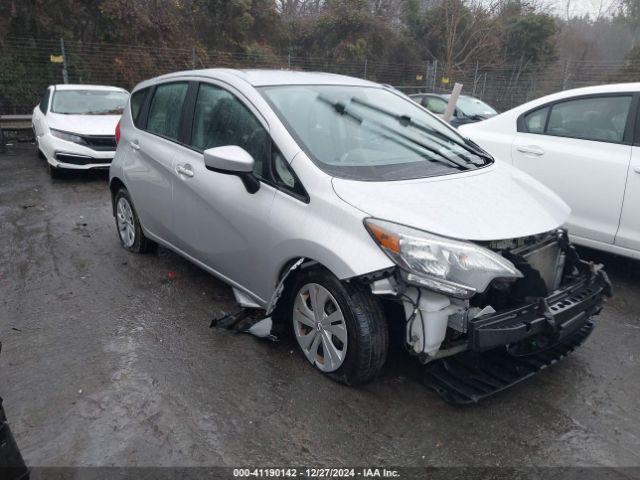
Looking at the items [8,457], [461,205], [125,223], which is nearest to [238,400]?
[8,457]

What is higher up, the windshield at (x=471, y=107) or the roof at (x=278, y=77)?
the roof at (x=278, y=77)

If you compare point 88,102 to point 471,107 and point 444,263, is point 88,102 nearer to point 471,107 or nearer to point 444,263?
point 471,107

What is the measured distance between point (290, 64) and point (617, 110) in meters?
15.3

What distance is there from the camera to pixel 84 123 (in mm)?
8492

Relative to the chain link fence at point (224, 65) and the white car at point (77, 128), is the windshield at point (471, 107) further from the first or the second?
the chain link fence at point (224, 65)

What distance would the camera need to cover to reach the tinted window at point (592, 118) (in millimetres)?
4453

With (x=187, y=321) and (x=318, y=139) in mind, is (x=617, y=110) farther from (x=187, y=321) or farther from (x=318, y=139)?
(x=187, y=321)

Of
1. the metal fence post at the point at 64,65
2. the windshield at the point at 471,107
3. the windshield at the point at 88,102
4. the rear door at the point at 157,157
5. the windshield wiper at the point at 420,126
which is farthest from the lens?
the metal fence post at the point at 64,65

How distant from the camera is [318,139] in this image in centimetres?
329

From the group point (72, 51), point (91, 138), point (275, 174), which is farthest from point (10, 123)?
point (275, 174)

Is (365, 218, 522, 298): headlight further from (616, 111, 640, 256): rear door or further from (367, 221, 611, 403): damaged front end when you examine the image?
(616, 111, 640, 256): rear door

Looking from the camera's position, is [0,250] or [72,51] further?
[72,51]

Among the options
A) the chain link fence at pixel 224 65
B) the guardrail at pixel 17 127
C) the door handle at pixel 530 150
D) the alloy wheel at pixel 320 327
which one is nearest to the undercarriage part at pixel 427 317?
the alloy wheel at pixel 320 327

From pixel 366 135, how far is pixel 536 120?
240 cm
